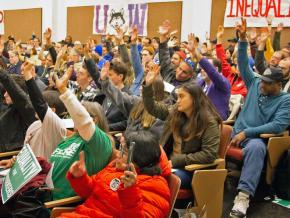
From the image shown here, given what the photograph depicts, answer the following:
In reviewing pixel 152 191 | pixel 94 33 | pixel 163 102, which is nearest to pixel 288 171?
pixel 163 102

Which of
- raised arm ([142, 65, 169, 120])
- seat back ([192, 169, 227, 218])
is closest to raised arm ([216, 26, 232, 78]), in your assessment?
raised arm ([142, 65, 169, 120])

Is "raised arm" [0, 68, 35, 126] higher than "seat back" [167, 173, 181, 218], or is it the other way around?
"raised arm" [0, 68, 35, 126]

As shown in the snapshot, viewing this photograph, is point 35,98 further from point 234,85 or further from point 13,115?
point 234,85

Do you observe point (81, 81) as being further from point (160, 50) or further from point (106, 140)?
point (106, 140)

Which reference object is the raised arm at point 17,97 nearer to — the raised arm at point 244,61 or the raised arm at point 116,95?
the raised arm at point 116,95

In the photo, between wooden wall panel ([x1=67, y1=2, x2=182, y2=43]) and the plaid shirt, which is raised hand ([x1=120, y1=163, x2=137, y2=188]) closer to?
the plaid shirt

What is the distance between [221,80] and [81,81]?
1.43m

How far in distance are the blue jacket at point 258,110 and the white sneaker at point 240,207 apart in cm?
59

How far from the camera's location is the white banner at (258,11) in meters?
7.46

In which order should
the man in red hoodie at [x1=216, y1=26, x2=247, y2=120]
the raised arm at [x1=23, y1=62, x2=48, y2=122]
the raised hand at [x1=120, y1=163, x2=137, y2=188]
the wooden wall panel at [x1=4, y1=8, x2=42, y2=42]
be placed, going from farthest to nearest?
the wooden wall panel at [x1=4, y1=8, x2=42, y2=42], the man in red hoodie at [x1=216, y1=26, x2=247, y2=120], the raised arm at [x1=23, y1=62, x2=48, y2=122], the raised hand at [x1=120, y1=163, x2=137, y2=188]

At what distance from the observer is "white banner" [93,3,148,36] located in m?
10.1

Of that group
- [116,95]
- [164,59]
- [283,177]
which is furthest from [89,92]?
[283,177]

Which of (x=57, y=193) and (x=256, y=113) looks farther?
(x=256, y=113)

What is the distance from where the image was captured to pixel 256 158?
10.7 ft
